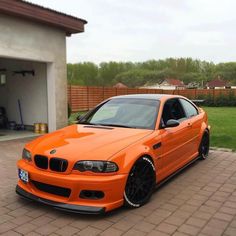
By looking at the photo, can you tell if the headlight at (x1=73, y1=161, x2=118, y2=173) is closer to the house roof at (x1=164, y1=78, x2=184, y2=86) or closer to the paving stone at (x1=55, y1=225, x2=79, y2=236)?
the paving stone at (x1=55, y1=225, x2=79, y2=236)

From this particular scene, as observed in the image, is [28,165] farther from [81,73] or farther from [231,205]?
[81,73]

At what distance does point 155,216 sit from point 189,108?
123 inches

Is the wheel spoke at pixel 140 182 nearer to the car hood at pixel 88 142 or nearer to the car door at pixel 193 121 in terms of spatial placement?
the car hood at pixel 88 142

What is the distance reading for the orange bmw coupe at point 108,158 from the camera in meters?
3.97

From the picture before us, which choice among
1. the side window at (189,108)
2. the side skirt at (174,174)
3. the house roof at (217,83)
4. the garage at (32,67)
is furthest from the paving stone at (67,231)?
the house roof at (217,83)

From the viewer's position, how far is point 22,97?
12094 mm

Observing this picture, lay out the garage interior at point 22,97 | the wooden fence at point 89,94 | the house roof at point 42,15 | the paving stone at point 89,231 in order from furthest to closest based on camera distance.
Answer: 1. the wooden fence at point 89,94
2. the garage interior at point 22,97
3. the house roof at point 42,15
4. the paving stone at point 89,231

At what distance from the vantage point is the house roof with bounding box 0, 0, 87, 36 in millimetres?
8883

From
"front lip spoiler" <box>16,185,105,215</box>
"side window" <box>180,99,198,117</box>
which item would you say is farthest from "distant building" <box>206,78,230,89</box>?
"front lip spoiler" <box>16,185,105,215</box>

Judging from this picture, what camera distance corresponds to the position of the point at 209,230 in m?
3.79

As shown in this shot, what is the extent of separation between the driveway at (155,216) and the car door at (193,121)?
39.6 inches

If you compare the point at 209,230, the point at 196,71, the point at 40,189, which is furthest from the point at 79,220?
the point at 196,71

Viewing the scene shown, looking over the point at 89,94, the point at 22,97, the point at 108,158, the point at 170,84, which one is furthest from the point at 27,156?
the point at 170,84

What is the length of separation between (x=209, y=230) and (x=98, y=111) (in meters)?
2.90
